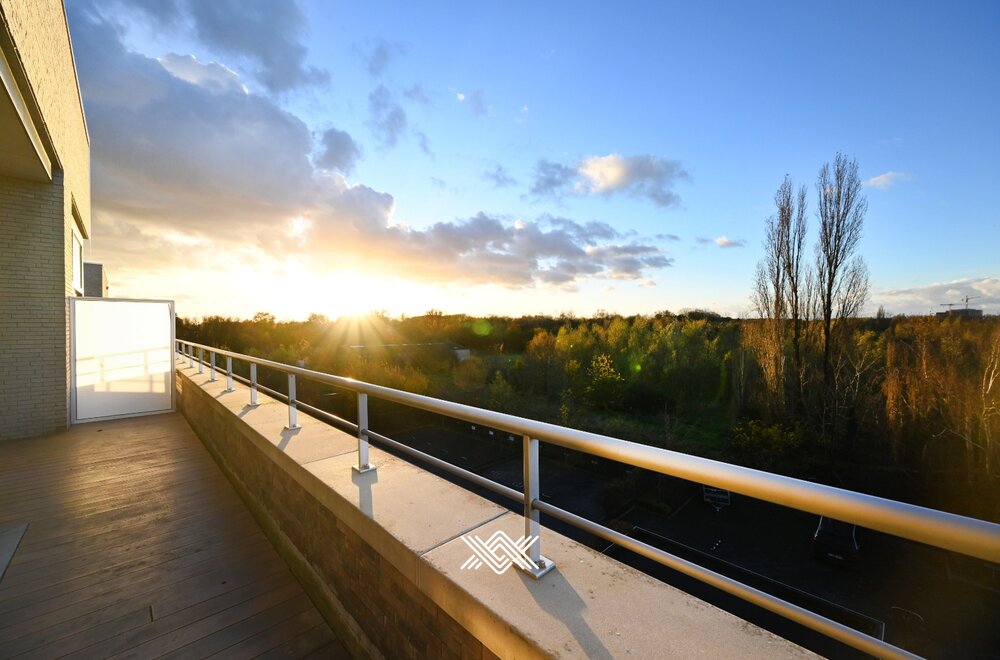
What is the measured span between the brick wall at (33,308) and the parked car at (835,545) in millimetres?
16141

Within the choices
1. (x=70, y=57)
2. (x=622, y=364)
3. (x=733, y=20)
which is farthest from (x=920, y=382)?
(x=70, y=57)

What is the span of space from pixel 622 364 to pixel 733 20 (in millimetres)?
19309

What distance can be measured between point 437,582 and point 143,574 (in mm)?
2936

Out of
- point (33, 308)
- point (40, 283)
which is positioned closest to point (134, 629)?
point (33, 308)

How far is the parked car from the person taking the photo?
1002cm

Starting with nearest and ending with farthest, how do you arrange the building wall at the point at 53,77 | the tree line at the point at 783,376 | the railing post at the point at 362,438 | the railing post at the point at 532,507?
the railing post at the point at 532,507
the railing post at the point at 362,438
the building wall at the point at 53,77
the tree line at the point at 783,376

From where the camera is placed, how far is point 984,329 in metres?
14.7

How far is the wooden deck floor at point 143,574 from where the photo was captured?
8.04ft

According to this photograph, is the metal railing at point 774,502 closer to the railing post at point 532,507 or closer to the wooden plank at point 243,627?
the railing post at point 532,507

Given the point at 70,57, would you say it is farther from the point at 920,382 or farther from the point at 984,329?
the point at 984,329

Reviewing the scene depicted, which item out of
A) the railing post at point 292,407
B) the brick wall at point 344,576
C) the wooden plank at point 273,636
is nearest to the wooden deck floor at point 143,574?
the wooden plank at point 273,636

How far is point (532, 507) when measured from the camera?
5.12 ft

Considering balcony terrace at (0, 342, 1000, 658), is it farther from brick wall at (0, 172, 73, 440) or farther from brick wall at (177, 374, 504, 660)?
brick wall at (0, 172, 73, 440)

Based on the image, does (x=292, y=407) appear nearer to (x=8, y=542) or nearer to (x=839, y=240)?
(x=8, y=542)
